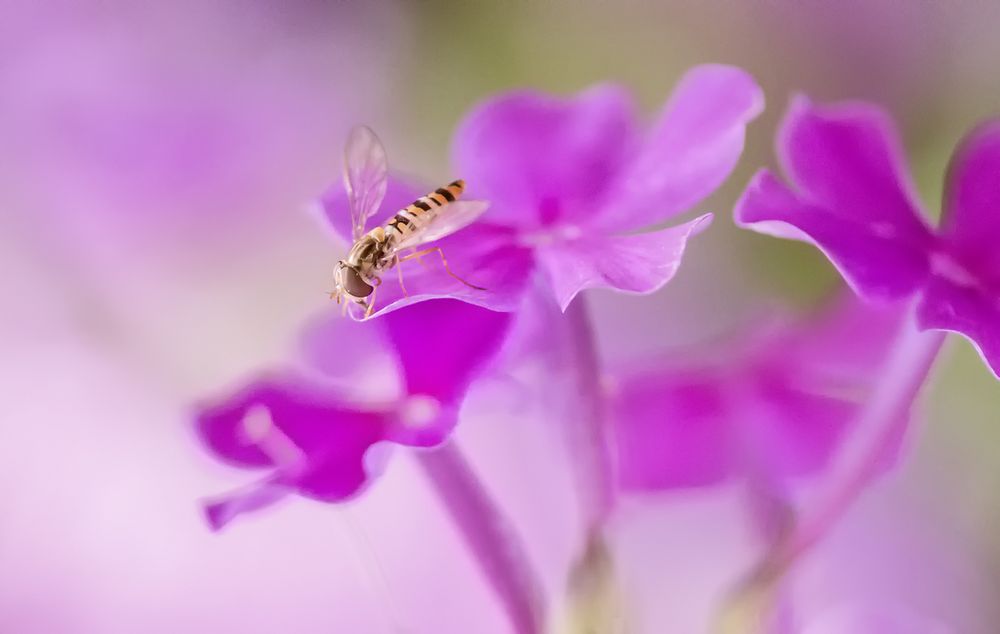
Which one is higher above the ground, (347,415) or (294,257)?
(347,415)

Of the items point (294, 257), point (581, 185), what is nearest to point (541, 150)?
point (581, 185)

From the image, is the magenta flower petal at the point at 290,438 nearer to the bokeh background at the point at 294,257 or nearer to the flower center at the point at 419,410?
the flower center at the point at 419,410

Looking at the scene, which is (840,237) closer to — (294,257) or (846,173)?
(846,173)

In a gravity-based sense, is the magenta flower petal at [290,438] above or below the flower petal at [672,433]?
above

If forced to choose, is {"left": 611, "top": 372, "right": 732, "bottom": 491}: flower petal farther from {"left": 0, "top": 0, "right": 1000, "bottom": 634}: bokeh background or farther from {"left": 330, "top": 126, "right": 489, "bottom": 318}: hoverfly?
{"left": 0, "top": 0, "right": 1000, "bottom": 634}: bokeh background

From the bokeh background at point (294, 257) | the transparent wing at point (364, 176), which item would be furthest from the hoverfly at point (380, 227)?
the bokeh background at point (294, 257)

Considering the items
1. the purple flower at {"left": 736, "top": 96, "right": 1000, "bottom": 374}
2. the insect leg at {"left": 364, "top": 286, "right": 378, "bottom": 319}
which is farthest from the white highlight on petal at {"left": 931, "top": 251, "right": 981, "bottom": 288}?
the insect leg at {"left": 364, "top": 286, "right": 378, "bottom": 319}
